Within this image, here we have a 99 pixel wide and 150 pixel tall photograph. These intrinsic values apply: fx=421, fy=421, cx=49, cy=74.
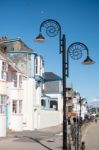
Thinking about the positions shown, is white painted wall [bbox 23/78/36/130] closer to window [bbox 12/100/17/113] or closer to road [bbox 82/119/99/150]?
window [bbox 12/100/17/113]

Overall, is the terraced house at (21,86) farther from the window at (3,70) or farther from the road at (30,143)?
the road at (30,143)

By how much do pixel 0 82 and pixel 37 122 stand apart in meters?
15.8

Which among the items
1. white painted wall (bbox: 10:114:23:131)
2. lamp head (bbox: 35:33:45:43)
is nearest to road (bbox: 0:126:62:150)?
lamp head (bbox: 35:33:45:43)

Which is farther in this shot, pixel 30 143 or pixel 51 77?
pixel 51 77

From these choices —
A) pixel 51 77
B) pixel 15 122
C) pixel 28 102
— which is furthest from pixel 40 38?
pixel 51 77

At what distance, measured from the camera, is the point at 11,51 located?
46031 millimetres

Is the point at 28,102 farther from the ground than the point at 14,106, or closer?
farther from the ground

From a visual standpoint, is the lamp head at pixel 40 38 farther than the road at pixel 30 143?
No

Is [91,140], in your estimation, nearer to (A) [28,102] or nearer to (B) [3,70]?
(B) [3,70]

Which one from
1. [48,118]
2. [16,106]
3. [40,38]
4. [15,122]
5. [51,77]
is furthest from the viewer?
[51,77]

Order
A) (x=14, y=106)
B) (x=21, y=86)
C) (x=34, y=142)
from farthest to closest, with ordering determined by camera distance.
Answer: (x=21, y=86), (x=14, y=106), (x=34, y=142)

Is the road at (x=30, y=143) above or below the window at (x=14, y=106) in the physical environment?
below

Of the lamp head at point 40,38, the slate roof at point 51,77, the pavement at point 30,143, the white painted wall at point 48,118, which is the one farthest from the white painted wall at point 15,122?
the slate roof at point 51,77

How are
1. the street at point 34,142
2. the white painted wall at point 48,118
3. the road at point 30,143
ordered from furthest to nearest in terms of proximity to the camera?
1. the white painted wall at point 48,118
2. the street at point 34,142
3. the road at point 30,143
